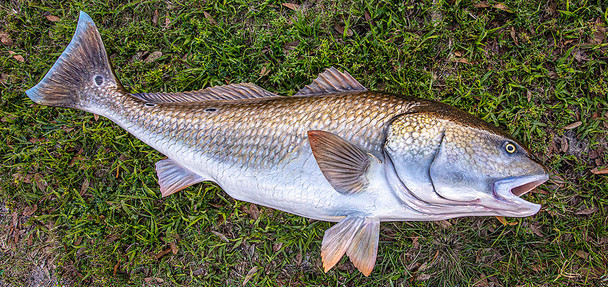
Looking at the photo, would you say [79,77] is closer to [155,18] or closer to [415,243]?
[155,18]

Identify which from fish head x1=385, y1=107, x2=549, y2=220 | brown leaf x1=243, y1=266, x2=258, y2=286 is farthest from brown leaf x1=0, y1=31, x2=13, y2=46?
fish head x1=385, y1=107, x2=549, y2=220

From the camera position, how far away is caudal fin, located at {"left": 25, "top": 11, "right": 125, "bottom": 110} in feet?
9.22

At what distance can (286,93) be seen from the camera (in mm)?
3254

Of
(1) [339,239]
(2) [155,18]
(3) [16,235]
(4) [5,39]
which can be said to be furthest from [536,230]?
(4) [5,39]

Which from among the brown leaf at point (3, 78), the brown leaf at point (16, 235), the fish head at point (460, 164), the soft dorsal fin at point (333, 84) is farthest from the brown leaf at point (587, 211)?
the brown leaf at point (3, 78)

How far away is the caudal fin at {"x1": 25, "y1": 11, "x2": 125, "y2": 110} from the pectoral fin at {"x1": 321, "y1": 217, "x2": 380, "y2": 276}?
85.7 inches

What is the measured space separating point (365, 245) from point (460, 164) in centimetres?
92

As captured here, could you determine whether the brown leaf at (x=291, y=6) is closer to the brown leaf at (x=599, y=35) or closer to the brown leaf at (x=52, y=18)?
the brown leaf at (x=52, y=18)

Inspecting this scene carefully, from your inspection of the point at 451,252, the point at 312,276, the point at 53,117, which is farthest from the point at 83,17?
the point at 451,252

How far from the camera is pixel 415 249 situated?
3182 mm

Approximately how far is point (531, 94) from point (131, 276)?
14.4 ft

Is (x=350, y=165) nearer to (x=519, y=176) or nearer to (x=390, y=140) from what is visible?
(x=390, y=140)

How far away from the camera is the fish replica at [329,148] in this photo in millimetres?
2104

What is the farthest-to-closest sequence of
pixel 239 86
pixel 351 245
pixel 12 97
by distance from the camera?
pixel 12 97 < pixel 239 86 < pixel 351 245
